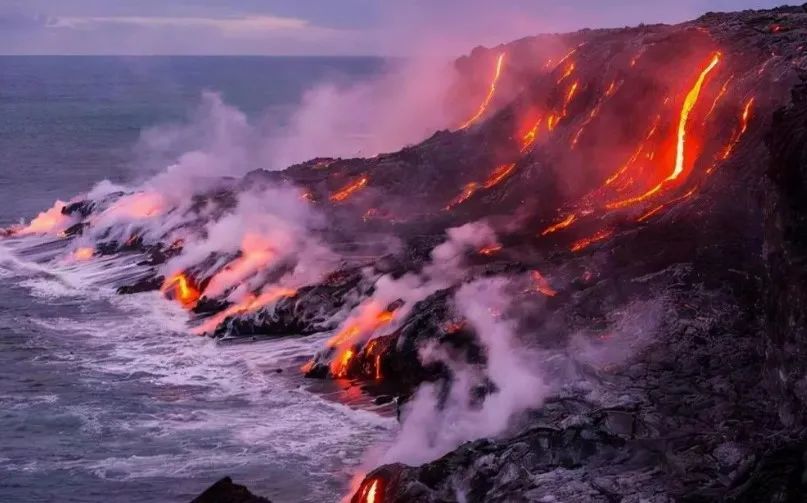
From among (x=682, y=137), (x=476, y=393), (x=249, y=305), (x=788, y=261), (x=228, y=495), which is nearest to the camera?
(x=228, y=495)

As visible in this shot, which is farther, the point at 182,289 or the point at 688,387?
the point at 182,289

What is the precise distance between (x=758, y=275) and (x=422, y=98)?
43.9 metres

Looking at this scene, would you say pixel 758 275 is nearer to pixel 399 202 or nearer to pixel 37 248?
pixel 399 202

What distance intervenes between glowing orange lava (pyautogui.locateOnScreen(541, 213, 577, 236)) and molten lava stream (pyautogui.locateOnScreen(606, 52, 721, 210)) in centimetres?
122

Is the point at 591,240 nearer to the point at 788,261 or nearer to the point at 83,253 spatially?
the point at 788,261

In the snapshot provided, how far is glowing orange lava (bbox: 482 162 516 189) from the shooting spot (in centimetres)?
3764

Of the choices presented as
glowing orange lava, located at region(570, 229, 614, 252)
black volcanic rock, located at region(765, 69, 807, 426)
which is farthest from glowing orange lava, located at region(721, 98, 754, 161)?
black volcanic rock, located at region(765, 69, 807, 426)

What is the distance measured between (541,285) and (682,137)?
8846mm

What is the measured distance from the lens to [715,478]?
1538 centimetres

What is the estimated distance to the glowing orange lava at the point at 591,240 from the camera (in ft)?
90.8

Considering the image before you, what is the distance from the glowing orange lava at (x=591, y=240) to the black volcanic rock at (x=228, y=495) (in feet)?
45.4

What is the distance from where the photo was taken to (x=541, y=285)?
1003 inches

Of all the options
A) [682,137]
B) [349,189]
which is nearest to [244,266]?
[349,189]

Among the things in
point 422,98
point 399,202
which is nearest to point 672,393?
point 399,202
